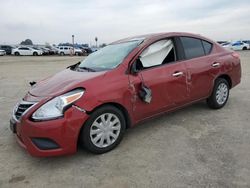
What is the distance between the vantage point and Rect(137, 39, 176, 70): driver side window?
4.01m

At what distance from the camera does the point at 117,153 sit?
356 centimetres

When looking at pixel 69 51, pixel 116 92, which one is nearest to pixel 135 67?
pixel 116 92

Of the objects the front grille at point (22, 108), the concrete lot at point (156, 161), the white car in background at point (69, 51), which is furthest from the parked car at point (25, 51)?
the front grille at point (22, 108)

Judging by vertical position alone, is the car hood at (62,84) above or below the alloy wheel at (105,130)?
above

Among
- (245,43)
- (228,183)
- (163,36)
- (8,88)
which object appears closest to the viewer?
(228,183)

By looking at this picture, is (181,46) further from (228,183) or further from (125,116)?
(228,183)

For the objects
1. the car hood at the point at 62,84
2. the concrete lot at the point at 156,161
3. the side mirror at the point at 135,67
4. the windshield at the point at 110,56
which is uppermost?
the windshield at the point at 110,56

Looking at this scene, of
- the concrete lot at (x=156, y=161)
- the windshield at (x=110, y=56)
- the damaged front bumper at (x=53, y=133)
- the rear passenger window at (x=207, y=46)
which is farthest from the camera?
the rear passenger window at (x=207, y=46)

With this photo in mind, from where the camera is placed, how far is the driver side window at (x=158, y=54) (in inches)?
158

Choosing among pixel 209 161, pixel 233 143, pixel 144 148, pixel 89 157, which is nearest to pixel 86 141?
pixel 89 157

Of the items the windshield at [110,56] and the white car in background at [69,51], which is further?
the white car in background at [69,51]

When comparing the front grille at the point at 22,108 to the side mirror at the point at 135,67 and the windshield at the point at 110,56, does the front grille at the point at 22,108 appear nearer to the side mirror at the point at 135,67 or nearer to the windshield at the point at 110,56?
the windshield at the point at 110,56

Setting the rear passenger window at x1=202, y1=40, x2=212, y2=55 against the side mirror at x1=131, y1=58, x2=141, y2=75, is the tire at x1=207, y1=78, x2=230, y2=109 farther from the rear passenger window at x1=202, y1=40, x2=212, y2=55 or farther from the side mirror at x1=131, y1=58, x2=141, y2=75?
the side mirror at x1=131, y1=58, x2=141, y2=75

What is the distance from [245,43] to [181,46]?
140 ft
